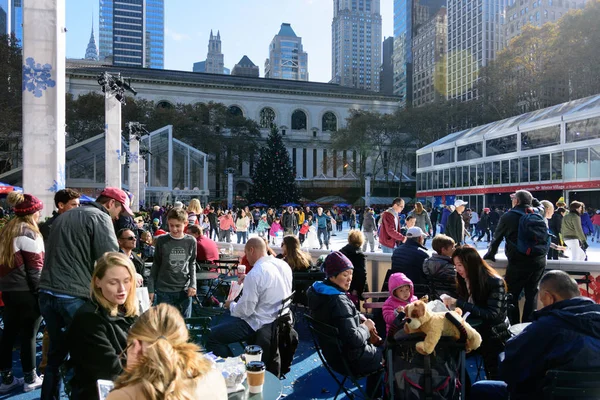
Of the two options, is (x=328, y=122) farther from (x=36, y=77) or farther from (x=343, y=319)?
(x=343, y=319)

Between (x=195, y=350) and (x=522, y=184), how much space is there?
3554 cm

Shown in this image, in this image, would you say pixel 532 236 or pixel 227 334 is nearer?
pixel 227 334

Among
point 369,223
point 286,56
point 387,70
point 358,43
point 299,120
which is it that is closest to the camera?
point 369,223

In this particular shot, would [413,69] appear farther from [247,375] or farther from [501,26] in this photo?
[247,375]

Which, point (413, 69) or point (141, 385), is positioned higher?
point (413, 69)

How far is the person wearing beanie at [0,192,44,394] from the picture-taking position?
14.1 ft

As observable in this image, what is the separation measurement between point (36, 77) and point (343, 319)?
572 cm

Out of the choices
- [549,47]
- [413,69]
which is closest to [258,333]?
[549,47]

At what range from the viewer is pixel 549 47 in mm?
37844

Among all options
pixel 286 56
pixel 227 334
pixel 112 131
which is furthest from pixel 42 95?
pixel 286 56

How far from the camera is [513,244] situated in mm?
5590

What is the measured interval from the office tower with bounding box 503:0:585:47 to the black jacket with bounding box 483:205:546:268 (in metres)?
79.2

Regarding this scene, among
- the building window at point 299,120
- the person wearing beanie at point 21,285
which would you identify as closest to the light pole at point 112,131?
the person wearing beanie at point 21,285

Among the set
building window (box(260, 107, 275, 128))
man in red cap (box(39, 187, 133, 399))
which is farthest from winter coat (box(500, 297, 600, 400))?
building window (box(260, 107, 275, 128))
